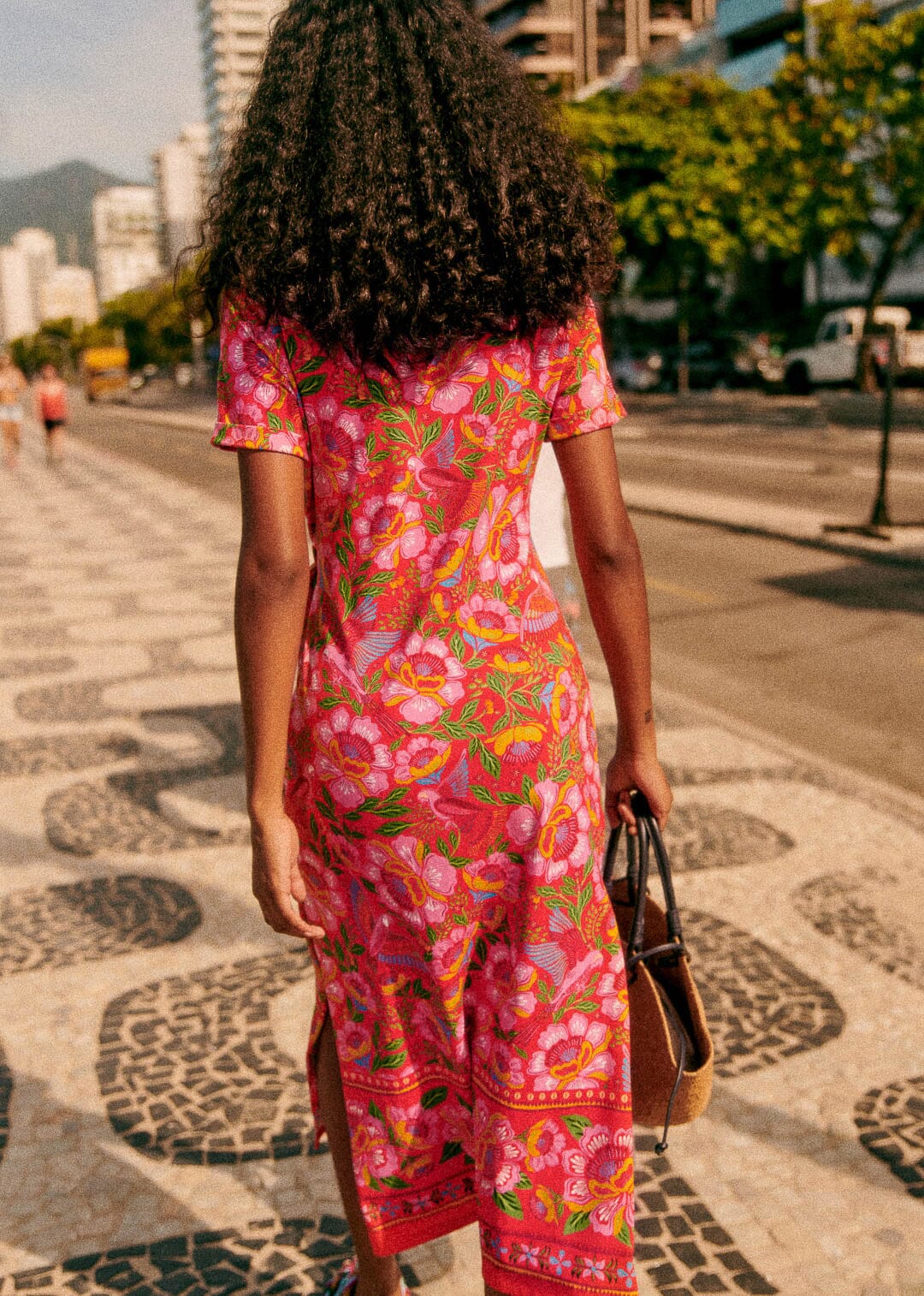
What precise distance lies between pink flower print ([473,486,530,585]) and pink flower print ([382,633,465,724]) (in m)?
0.12

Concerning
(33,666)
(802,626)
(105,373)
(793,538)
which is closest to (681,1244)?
(33,666)

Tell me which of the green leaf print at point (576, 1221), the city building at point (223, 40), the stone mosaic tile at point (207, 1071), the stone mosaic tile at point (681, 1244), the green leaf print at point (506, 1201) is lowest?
the stone mosaic tile at point (681, 1244)

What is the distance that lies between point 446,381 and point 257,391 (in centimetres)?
23

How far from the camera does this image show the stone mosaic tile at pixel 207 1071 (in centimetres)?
254

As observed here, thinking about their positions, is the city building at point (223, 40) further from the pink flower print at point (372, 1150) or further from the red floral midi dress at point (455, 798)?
the pink flower print at point (372, 1150)

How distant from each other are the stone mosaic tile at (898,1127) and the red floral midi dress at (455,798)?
89 cm

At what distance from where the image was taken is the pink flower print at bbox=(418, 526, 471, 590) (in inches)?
62.0

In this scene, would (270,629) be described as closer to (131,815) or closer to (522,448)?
(522,448)

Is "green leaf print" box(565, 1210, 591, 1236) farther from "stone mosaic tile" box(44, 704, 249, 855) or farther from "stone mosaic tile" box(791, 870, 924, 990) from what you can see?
"stone mosaic tile" box(44, 704, 249, 855)

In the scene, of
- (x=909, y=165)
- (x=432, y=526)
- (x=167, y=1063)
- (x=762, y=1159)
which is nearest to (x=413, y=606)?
(x=432, y=526)

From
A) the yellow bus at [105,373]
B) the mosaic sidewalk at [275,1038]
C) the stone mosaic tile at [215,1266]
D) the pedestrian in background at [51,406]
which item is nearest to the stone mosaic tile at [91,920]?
the mosaic sidewalk at [275,1038]

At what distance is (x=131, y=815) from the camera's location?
4.33m

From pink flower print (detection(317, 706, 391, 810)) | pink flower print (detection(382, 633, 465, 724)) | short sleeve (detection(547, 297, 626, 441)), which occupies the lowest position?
pink flower print (detection(317, 706, 391, 810))

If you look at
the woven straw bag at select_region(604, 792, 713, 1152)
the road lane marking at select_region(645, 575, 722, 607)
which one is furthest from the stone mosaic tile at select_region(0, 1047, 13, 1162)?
the road lane marking at select_region(645, 575, 722, 607)
